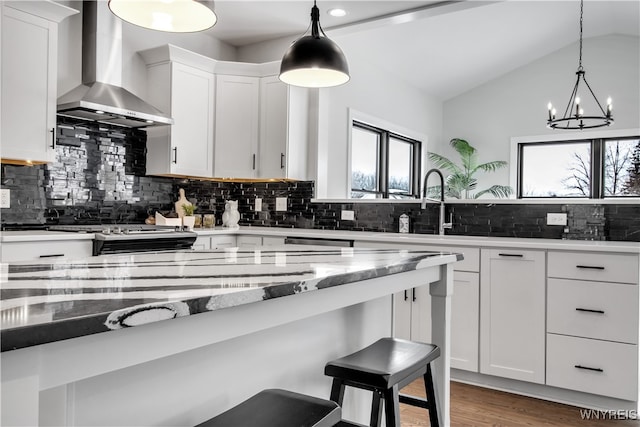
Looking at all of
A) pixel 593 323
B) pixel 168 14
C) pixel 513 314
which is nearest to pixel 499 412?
pixel 513 314

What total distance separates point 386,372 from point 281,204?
3350 millimetres

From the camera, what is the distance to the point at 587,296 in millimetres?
2865

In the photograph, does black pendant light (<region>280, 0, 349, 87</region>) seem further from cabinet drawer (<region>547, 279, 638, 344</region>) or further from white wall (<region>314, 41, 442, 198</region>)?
white wall (<region>314, 41, 442, 198</region>)

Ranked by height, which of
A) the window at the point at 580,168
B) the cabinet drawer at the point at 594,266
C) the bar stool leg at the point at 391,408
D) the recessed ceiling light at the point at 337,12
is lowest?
the bar stool leg at the point at 391,408

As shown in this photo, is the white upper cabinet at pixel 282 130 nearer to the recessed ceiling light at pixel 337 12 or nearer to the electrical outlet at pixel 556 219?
the recessed ceiling light at pixel 337 12

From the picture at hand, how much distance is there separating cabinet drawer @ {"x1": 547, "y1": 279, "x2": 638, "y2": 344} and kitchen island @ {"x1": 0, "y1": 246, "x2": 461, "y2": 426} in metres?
1.24

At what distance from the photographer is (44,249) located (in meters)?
2.98

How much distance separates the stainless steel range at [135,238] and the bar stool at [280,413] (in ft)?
7.50

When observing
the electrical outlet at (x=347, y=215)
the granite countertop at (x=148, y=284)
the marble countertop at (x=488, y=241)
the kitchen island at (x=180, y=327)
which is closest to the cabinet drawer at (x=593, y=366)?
the marble countertop at (x=488, y=241)

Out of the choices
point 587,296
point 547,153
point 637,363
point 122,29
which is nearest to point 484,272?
point 587,296


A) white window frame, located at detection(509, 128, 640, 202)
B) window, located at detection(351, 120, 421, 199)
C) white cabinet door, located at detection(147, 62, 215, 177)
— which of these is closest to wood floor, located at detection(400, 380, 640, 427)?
white cabinet door, located at detection(147, 62, 215, 177)

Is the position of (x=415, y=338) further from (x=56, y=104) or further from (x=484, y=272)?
(x=56, y=104)

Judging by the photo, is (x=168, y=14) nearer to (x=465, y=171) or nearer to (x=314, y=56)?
(x=314, y=56)

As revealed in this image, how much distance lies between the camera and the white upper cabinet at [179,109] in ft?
13.8
